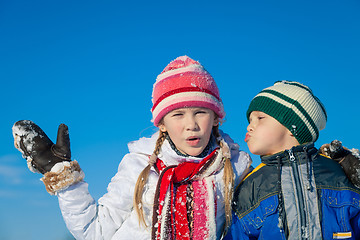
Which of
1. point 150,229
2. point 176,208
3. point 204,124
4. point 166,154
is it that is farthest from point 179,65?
point 150,229

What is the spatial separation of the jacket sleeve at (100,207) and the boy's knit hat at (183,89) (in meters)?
0.62

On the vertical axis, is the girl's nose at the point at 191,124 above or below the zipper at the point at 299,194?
above

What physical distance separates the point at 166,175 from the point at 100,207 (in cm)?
72

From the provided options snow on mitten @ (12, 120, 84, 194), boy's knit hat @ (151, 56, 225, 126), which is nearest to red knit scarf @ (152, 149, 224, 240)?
boy's knit hat @ (151, 56, 225, 126)

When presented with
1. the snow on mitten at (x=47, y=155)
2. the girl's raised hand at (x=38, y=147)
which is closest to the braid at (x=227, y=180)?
the snow on mitten at (x=47, y=155)

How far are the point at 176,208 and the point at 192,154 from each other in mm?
512

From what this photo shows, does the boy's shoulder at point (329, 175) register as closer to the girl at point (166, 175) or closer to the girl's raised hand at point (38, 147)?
the girl at point (166, 175)

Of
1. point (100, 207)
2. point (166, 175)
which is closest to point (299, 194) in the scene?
point (166, 175)

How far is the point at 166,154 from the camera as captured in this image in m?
3.49

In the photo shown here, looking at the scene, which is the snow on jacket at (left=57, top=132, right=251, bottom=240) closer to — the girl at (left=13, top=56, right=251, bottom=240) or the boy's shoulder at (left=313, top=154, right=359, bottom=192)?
the girl at (left=13, top=56, right=251, bottom=240)

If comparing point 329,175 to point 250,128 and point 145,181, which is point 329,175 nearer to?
point 250,128

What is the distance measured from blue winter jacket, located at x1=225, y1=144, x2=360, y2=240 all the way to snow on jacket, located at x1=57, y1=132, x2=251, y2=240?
36 cm

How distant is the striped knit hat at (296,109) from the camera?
10.3 feet

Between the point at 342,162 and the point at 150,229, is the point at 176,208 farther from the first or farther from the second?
the point at 342,162
